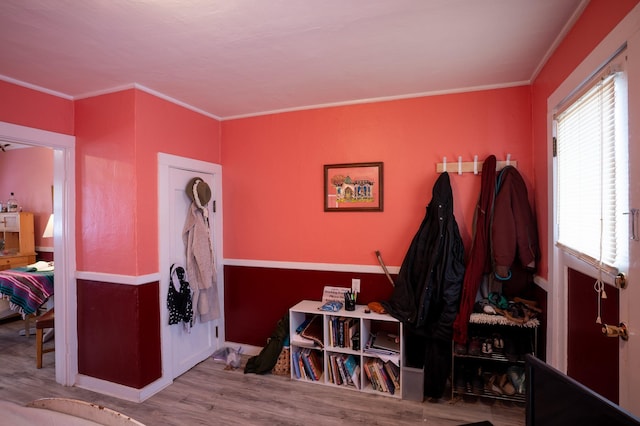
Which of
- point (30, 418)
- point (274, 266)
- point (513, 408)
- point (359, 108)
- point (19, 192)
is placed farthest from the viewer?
point (19, 192)

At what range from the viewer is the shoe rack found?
2.22 meters

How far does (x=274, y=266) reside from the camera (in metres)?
3.13

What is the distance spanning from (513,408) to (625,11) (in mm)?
2404

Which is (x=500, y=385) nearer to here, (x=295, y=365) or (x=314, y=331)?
(x=314, y=331)

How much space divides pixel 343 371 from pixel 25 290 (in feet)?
11.2

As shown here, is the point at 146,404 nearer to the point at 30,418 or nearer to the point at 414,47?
the point at 30,418

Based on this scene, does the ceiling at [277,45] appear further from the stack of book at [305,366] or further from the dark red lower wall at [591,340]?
the stack of book at [305,366]

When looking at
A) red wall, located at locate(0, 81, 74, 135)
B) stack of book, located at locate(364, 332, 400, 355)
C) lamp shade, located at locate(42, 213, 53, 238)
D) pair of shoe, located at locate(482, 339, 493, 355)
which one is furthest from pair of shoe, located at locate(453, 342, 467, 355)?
lamp shade, located at locate(42, 213, 53, 238)

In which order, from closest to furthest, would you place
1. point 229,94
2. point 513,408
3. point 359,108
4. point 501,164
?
point 513,408, point 501,164, point 229,94, point 359,108

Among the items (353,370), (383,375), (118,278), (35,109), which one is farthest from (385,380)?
(35,109)

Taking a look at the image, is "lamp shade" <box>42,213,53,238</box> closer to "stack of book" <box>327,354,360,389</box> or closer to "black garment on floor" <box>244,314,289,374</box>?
"black garment on floor" <box>244,314,289,374</box>

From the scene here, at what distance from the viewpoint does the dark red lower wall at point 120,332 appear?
95.4 inches

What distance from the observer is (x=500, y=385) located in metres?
2.29

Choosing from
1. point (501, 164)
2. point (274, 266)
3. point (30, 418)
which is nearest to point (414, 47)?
point (501, 164)
